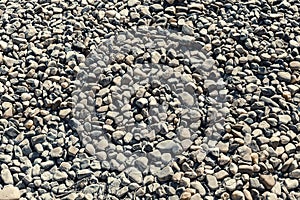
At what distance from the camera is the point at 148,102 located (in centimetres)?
302

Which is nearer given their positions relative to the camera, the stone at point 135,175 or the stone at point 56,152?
the stone at point 135,175

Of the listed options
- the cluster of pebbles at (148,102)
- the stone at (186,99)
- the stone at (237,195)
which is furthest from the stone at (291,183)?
the stone at (186,99)

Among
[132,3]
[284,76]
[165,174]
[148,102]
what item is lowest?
[165,174]

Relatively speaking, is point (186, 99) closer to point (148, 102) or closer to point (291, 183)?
point (148, 102)

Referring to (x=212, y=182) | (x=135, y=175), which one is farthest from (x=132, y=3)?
(x=212, y=182)

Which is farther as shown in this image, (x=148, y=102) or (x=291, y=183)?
(x=148, y=102)

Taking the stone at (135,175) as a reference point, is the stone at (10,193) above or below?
below

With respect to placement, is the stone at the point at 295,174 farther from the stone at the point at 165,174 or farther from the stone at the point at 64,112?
the stone at the point at 64,112

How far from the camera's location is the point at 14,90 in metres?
3.12

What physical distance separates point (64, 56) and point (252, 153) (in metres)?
1.27

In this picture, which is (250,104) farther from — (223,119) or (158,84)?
(158,84)

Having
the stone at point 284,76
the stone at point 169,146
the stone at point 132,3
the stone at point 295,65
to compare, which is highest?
the stone at point 132,3

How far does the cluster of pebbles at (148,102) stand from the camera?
2699 millimetres

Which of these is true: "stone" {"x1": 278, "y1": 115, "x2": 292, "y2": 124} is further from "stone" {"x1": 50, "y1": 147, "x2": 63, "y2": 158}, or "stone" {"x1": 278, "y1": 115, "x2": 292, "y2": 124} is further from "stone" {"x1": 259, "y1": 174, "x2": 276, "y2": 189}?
"stone" {"x1": 50, "y1": 147, "x2": 63, "y2": 158}
